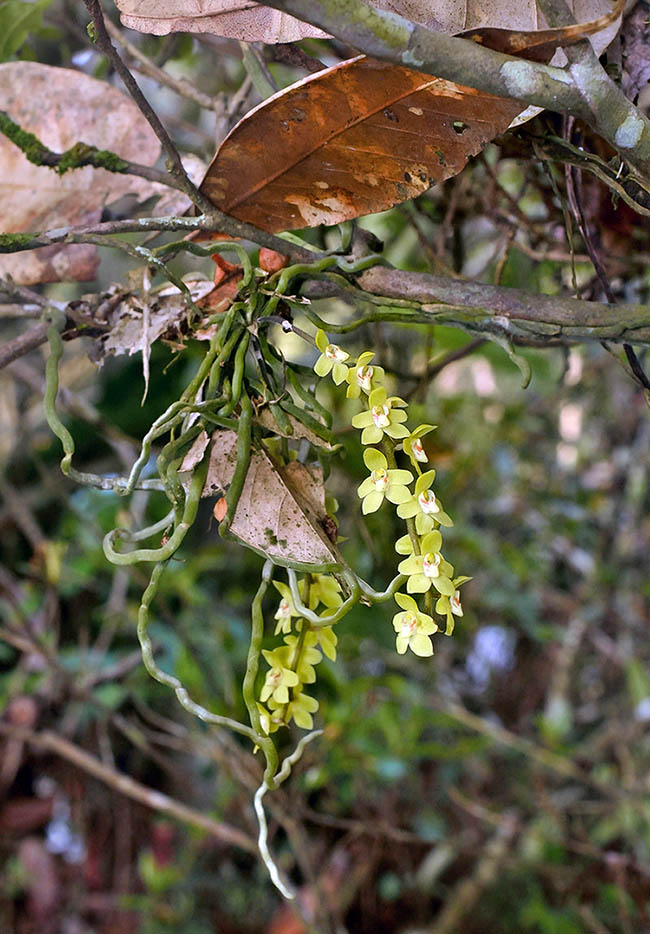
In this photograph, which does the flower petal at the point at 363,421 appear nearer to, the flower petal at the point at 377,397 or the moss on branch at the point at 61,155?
the flower petal at the point at 377,397

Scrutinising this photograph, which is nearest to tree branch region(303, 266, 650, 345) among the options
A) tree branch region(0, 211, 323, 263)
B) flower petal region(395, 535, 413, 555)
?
tree branch region(0, 211, 323, 263)

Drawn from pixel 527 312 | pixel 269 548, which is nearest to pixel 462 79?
pixel 527 312

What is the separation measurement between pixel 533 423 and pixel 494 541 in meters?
0.35

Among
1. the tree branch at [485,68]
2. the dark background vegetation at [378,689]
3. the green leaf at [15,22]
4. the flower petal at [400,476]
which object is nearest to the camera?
the tree branch at [485,68]

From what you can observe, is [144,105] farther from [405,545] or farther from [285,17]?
[405,545]

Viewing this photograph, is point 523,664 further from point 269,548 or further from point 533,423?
point 269,548

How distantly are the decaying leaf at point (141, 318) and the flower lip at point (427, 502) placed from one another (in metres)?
0.21

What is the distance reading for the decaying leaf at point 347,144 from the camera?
0.44 m

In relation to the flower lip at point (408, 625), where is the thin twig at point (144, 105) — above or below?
above

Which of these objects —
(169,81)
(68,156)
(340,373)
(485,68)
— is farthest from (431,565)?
(169,81)

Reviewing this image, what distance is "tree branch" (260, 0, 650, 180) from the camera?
1.09ft

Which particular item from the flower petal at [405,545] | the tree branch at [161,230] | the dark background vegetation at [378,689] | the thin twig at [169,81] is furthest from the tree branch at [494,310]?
the dark background vegetation at [378,689]

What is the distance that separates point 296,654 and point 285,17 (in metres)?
0.37

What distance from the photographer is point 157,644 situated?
1.43 m
